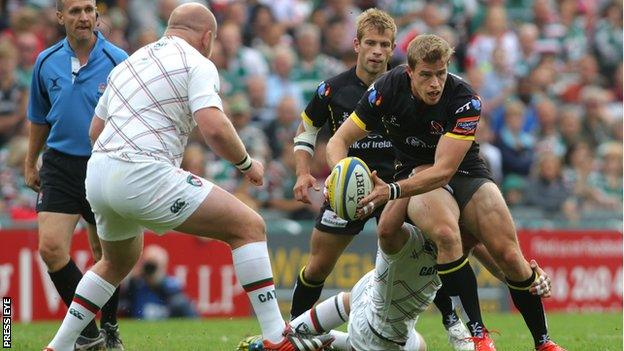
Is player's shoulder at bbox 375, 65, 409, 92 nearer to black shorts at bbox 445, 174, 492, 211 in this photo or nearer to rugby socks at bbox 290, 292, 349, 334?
black shorts at bbox 445, 174, 492, 211

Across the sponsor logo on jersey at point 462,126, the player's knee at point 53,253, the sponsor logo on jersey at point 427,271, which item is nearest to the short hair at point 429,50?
the sponsor logo on jersey at point 462,126

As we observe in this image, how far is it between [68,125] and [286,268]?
6.19 m

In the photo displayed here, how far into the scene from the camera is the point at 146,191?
7352 mm

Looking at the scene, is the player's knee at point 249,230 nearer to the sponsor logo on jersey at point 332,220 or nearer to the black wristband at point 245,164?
the black wristband at point 245,164

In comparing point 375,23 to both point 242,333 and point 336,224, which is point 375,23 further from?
point 242,333

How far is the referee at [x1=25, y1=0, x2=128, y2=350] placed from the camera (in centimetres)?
912

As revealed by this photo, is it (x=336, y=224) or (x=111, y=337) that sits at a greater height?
(x=336, y=224)

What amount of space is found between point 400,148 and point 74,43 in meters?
2.77

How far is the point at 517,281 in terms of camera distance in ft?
27.8

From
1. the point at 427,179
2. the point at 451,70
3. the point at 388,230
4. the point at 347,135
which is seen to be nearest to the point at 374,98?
the point at 347,135

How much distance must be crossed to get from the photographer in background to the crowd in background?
120 cm

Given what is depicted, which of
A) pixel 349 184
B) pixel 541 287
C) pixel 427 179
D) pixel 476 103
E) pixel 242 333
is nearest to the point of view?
pixel 349 184

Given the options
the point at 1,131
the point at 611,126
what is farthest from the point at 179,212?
the point at 611,126

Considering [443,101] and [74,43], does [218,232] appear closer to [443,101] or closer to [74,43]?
[443,101]
